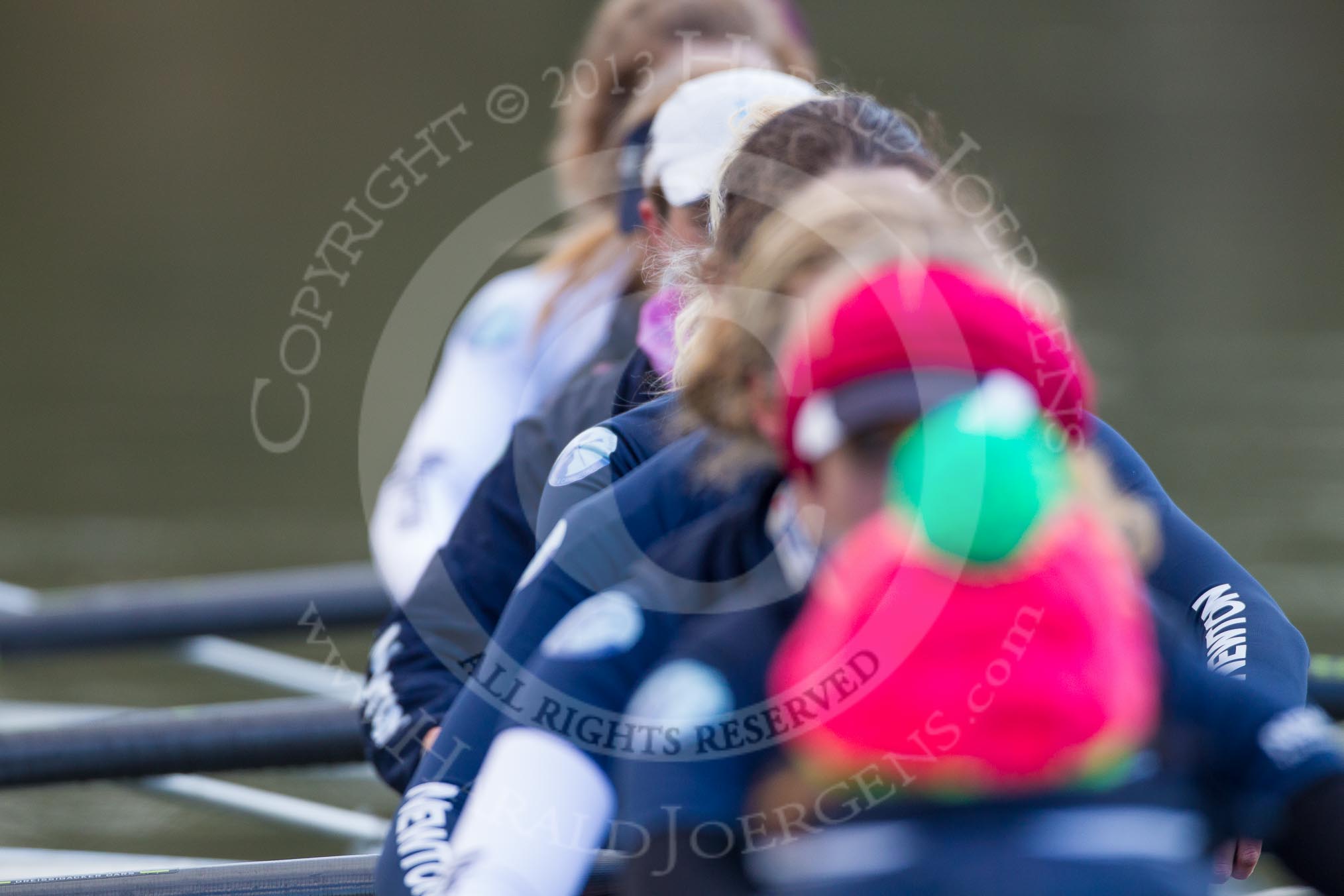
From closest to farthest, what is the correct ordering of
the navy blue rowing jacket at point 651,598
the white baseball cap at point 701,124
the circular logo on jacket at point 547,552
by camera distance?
the navy blue rowing jacket at point 651,598, the circular logo on jacket at point 547,552, the white baseball cap at point 701,124

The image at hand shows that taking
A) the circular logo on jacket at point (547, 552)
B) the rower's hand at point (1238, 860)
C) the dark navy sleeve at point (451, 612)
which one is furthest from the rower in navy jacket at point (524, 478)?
the rower's hand at point (1238, 860)

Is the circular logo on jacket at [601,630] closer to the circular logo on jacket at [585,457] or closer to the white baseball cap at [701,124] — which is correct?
the circular logo on jacket at [585,457]

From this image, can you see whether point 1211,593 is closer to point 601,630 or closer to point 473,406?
point 601,630

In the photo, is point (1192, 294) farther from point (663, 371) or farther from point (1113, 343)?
point (663, 371)

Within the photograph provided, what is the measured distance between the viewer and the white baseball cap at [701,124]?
2.62 ft

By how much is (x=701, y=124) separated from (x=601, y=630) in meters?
0.38

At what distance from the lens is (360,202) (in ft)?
21.6

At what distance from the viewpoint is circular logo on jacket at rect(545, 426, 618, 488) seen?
0.70 metres

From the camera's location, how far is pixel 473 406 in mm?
1092

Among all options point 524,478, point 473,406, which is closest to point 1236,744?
point 524,478

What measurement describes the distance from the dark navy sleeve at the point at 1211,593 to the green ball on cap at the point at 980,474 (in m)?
0.28

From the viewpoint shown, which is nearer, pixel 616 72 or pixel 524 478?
pixel 524 478

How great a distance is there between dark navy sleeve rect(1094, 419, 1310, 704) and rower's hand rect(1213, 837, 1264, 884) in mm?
94

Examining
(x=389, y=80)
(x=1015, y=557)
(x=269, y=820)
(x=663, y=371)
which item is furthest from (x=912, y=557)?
(x=389, y=80)
